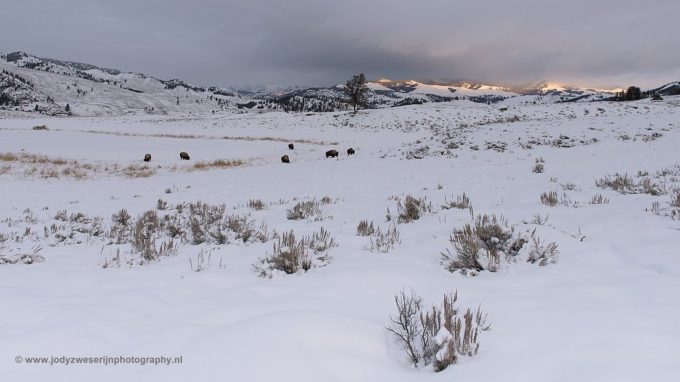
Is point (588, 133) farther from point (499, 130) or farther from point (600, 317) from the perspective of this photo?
point (600, 317)

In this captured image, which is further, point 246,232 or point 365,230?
point 365,230

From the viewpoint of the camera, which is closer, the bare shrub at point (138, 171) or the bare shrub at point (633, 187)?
the bare shrub at point (633, 187)

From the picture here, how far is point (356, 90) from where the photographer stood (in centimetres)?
7094

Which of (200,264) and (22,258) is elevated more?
(200,264)

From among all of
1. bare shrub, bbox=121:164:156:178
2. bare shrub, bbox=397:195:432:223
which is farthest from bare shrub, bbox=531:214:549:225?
bare shrub, bbox=121:164:156:178

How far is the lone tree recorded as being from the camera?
70312 mm

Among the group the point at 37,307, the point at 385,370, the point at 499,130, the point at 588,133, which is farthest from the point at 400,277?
the point at 499,130

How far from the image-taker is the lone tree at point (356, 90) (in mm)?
70312

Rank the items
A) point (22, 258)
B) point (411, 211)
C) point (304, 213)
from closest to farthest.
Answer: point (22, 258) → point (411, 211) → point (304, 213)

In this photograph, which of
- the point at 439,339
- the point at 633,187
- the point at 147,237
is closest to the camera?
the point at 439,339

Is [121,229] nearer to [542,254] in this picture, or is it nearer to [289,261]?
[289,261]

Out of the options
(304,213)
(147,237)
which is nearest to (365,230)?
(304,213)

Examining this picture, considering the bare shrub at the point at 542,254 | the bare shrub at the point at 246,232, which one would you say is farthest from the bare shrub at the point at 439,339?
the bare shrub at the point at 246,232

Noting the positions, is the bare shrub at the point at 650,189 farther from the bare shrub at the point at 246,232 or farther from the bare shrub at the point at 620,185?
the bare shrub at the point at 246,232
